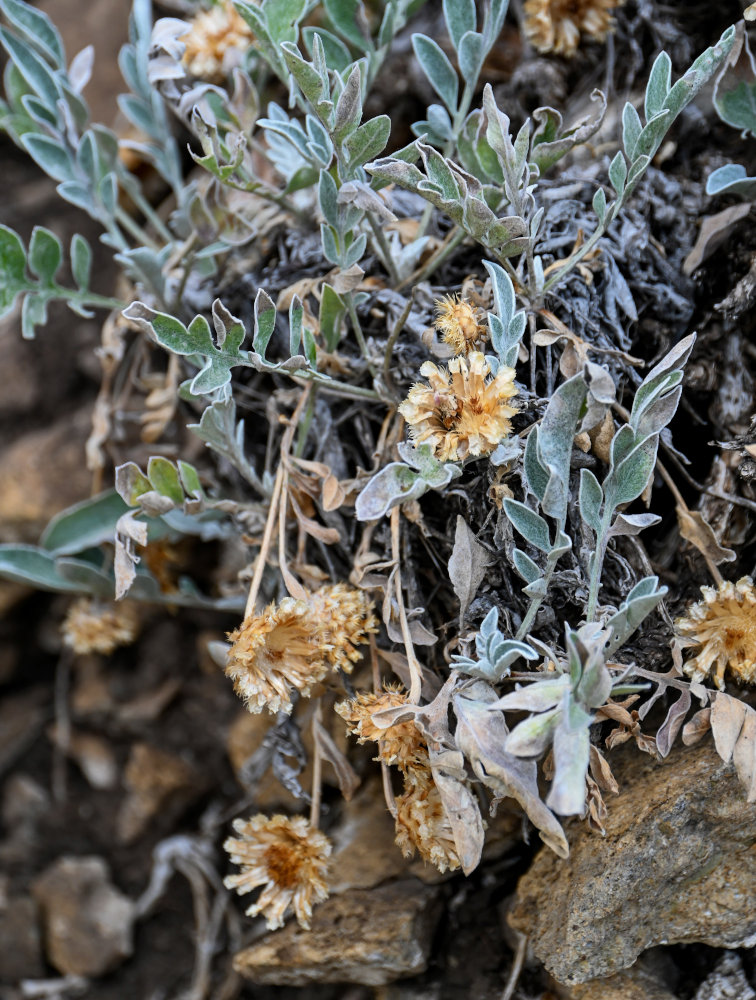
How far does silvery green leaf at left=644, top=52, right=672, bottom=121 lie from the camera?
3.48 ft

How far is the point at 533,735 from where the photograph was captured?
2.98 ft

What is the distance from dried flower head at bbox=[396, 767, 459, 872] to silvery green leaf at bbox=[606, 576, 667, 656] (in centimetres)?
28

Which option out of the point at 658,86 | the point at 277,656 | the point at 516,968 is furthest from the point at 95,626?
the point at 658,86

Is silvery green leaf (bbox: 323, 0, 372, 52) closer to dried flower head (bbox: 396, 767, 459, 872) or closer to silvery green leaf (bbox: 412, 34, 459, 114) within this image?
silvery green leaf (bbox: 412, 34, 459, 114)

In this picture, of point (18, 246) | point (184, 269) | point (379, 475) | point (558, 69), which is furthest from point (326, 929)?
point (558, 69)

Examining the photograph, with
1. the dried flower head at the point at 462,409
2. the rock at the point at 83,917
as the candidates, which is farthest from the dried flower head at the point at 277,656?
the rock at the point at 83,917

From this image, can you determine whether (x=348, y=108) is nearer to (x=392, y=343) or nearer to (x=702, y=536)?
(x=392, y=343)

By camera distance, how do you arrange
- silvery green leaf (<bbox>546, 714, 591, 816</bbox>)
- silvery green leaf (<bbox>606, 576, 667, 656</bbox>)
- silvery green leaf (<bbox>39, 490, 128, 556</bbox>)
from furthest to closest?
1. silvery green leaf (<bbox>39, 490, 128, 556</bbox>)
2. silvery green leaf (<bbox>606, 576, 667, 656</bbox>)
3. silvery green leaf (<bbox>546, 714, 591, 816</bbox>)

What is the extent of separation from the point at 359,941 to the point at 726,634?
0.71 metres

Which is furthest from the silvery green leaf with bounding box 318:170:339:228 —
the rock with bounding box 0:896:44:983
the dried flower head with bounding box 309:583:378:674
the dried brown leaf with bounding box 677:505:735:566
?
the rock with bounding box 0:896:44:983

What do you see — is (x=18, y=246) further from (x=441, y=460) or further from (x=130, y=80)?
(x=441, y=460)

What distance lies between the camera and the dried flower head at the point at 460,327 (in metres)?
1.08

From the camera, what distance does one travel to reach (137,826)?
1.80m

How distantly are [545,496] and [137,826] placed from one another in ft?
4.13
